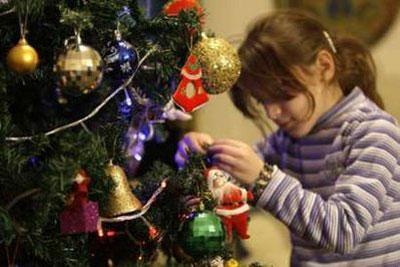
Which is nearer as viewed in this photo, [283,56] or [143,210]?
[143,210]

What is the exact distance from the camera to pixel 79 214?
68cm

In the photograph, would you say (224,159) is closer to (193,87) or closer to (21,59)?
(193,87)

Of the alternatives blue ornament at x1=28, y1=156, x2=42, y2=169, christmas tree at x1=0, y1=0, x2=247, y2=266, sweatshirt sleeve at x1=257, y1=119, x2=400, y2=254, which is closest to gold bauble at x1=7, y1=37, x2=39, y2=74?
christmas tree at x1=0, y1=0, x2=247, y2=266

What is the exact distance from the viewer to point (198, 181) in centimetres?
82

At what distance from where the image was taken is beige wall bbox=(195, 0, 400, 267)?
1.79 m

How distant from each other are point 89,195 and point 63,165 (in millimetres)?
147

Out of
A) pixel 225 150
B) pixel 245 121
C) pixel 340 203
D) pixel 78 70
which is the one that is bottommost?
pixel 245 121

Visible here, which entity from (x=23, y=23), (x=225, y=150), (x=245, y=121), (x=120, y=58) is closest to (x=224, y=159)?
(x=225, y=150)

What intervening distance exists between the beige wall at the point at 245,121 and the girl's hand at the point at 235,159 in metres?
0.73

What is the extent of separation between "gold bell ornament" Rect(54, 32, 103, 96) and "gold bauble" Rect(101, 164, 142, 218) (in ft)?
0.51

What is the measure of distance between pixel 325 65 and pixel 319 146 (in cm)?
18

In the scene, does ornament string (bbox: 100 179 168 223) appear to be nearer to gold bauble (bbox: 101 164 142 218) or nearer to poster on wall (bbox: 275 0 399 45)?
gold bauble (bbox: 101 164 142 218)

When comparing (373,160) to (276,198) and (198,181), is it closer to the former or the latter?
(276,198)

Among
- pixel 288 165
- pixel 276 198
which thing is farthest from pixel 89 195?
pixel 288 165
